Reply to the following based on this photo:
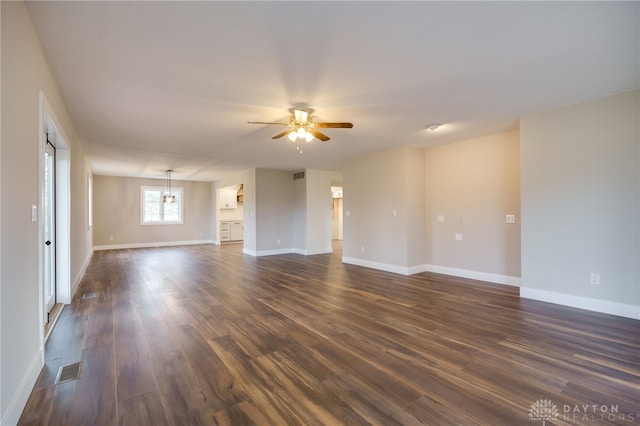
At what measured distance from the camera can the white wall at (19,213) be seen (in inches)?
59.8

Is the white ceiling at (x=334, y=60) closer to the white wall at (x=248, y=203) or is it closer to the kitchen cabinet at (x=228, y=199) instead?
the white wall at (x=248, y=203)

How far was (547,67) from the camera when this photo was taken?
259cm

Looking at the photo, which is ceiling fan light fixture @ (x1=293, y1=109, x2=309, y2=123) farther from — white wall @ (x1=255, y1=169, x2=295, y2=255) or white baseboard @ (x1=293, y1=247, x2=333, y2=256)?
white baseboard @ (x1=293, y1=247, x2=333, y2=256)

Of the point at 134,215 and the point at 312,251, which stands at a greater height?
the point at 134,215

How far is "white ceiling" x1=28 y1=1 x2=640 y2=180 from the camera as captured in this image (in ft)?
6.22

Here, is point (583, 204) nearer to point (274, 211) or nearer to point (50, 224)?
point (50, 224)

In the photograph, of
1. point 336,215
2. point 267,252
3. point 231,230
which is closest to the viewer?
point 267,252

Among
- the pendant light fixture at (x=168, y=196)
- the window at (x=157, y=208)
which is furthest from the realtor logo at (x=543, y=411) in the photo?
the window at (x=157, y=208)

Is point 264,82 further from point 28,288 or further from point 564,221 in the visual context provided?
point 564,221

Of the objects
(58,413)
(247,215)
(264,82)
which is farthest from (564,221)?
(247,215)

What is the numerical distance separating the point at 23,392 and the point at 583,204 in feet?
17.4

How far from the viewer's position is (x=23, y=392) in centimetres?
173

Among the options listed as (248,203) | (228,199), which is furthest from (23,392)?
(228,199)

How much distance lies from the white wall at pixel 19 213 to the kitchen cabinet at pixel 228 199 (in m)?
9.29
